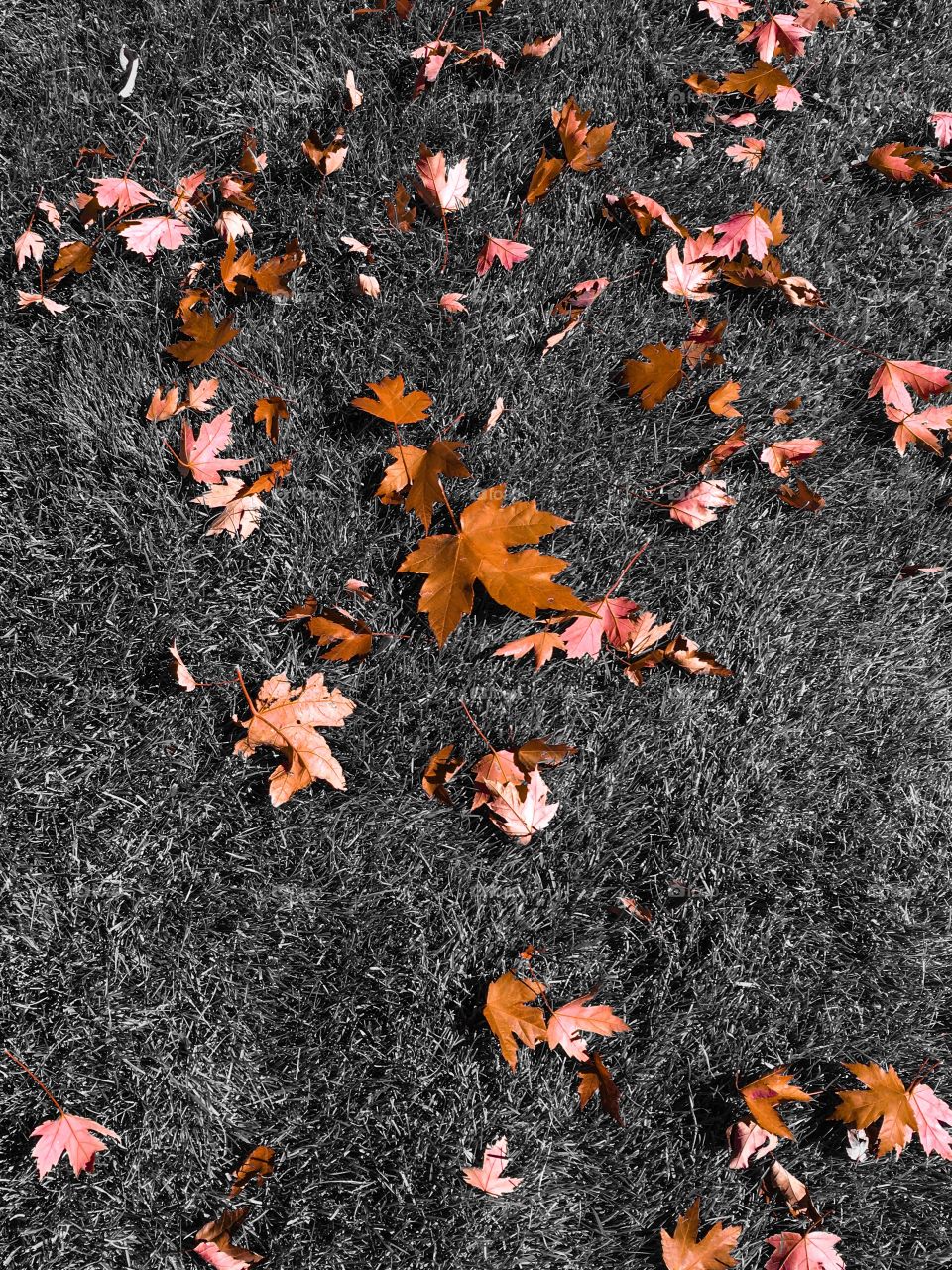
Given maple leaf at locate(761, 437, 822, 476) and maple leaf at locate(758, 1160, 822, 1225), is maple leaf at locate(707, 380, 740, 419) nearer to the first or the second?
maple leaf at locate(761, 437, 822, 476)

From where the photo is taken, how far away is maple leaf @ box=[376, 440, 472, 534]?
7.24ft

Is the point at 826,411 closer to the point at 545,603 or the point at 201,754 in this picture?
the point at 545,603

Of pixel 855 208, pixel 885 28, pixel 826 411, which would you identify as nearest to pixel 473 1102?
pixel 826 411

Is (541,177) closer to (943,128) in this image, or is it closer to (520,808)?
(943,128)

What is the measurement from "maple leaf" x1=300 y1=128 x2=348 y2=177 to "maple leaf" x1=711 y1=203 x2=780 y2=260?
41.6 inches

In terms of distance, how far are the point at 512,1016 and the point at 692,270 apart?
195cm

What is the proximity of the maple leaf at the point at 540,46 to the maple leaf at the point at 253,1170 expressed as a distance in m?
2.93

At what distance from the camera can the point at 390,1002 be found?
6.28ft

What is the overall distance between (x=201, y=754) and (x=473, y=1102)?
2.93ft

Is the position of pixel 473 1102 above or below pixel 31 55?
below

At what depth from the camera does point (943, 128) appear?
9.66 feet

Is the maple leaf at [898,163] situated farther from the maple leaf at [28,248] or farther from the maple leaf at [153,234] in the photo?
the maple leaf at [28,248]

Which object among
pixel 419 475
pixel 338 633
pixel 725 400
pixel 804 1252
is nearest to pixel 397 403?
pixel 419 475

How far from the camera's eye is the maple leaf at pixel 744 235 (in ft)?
8.66
